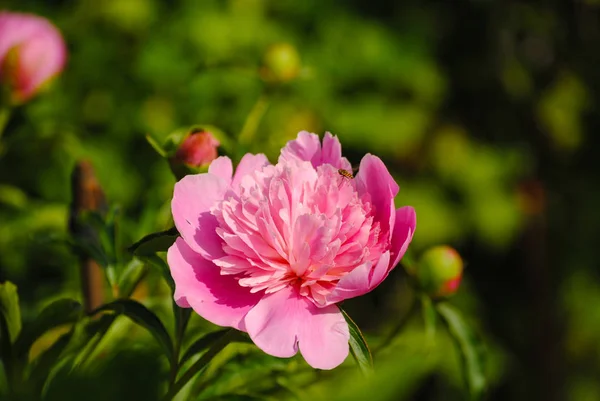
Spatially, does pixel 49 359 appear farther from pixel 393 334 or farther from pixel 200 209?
pixel 393 334

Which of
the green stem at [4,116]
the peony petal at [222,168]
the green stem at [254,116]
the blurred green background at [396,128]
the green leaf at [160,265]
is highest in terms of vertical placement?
the peony petal at [222,168]

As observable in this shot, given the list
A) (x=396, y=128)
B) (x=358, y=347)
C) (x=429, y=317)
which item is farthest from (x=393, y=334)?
(x=396, y=128)

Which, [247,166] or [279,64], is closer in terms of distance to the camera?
[247,166]

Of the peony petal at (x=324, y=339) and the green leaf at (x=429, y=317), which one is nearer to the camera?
the peony petal at (x=324, y=339)

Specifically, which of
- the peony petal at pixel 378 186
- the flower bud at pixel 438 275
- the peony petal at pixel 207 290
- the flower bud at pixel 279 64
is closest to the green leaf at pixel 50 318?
the peony petal at pixel 207 290

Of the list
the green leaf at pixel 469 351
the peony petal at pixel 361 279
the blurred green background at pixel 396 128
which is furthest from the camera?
the blurred green background at pixel 396 128

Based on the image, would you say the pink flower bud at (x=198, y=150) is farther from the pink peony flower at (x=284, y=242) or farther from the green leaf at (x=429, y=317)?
the green leaf at (x=429, y=317)

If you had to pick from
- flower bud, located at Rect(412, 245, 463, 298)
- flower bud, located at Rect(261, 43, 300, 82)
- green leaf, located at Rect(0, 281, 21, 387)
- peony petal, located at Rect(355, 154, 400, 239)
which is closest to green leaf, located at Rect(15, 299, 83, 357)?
green leaf, located at Rect(0, 281, 21, 387)
